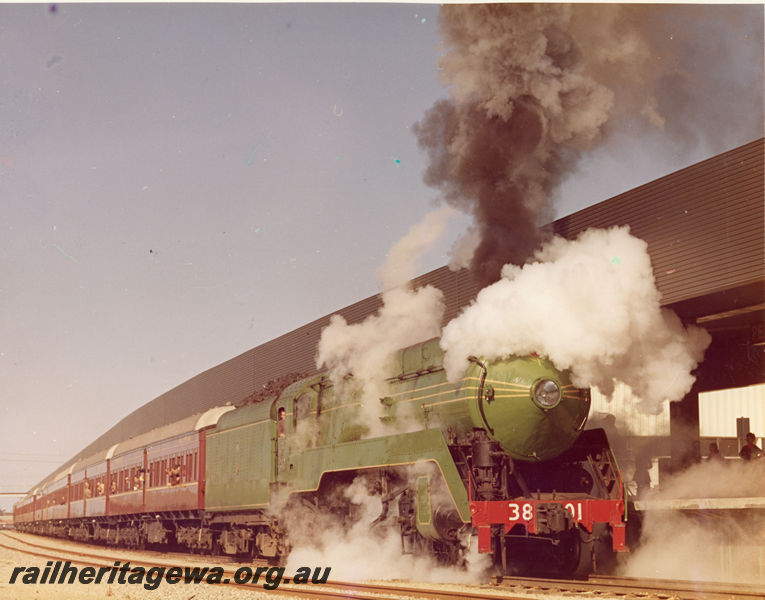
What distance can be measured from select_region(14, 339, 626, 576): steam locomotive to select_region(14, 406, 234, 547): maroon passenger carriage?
3836mm

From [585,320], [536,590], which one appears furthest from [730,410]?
[536,590]

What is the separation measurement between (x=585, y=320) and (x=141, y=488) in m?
22.1

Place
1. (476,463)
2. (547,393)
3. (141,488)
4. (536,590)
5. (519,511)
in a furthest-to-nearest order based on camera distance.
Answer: (141,488), (476,463), (547,393), (519,511), (536,590)

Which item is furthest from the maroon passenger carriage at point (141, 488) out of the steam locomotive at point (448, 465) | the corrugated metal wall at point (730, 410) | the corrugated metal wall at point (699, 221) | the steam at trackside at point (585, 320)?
the corrugated metal wall at point (730, 410)

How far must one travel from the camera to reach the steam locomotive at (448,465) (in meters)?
13.7

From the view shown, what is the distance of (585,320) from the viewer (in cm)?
1376

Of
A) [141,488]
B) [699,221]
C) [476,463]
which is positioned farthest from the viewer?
[141,488]

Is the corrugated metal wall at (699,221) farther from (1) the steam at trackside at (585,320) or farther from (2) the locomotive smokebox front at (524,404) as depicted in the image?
(2) the locomotive smokebox front at (524,404)

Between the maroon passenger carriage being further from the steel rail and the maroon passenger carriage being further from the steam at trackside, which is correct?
the steam at trackside

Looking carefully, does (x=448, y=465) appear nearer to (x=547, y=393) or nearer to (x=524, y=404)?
(x=524, y=404)

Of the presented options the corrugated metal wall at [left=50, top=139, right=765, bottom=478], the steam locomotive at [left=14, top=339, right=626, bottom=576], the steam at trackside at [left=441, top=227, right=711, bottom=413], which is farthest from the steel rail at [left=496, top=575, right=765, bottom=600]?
the corrugated metal wall at [left=50, top=139, right=765, bottom=478]

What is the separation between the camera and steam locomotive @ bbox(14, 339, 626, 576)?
13.7 metres

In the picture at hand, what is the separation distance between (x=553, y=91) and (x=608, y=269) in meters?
3.45

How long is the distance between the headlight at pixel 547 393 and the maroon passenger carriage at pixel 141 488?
13805 mm
